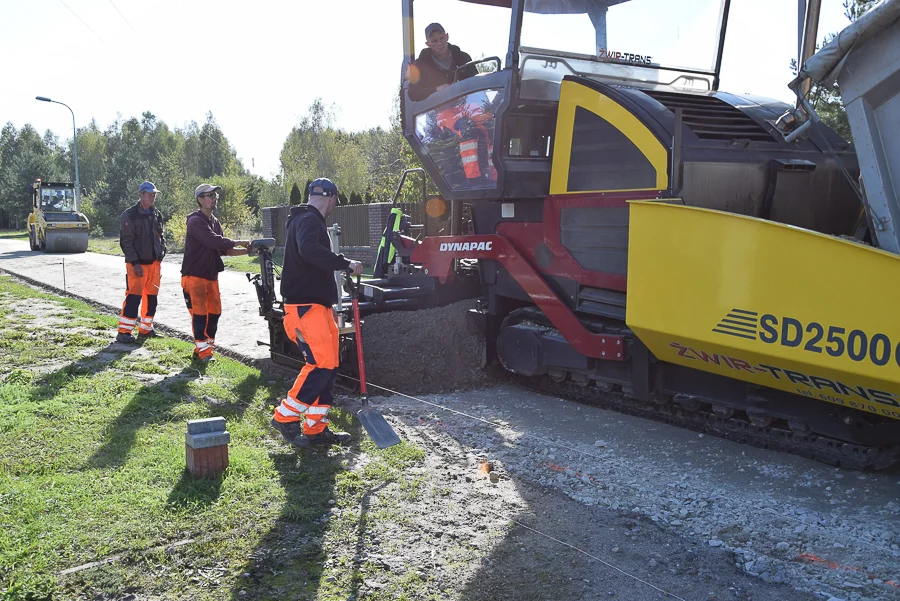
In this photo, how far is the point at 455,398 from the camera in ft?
21.7

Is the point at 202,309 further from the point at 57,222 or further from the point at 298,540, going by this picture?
the point at 57,222

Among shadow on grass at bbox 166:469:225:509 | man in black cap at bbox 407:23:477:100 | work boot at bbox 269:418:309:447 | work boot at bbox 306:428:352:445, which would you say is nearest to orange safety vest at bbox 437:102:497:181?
man in black cap at bbox 407:23:477:100

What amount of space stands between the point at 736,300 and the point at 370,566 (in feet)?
8.24

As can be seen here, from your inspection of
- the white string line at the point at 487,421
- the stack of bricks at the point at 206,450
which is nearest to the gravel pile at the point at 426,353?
the white string line at the point at 487,421

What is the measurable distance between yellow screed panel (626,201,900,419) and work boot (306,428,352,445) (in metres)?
2.11

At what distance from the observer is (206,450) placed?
443 centimetres

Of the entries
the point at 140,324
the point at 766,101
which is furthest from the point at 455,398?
the point at 140,324

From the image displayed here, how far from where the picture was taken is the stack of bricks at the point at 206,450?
14.5 feet

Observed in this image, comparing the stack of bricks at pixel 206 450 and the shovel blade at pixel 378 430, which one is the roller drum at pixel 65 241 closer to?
the shovel blade at pixel 378 430

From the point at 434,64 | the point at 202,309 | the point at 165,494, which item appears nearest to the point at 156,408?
the point at 165,494

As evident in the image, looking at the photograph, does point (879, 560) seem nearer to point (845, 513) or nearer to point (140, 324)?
point (845, 513)

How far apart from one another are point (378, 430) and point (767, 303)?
2524mm

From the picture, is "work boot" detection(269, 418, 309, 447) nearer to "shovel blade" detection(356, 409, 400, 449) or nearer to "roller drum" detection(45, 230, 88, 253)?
"shovel blade" detection(356, 409, 400, 449)

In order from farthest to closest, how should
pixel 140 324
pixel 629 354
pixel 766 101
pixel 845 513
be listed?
pixel 140 324 → pixel 766 101 → pixel 629 354 → pixel 845 513
